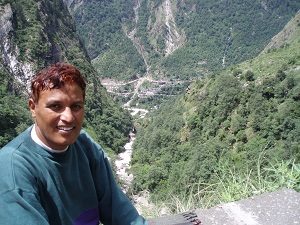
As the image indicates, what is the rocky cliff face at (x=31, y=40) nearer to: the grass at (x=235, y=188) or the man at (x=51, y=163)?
the grass at (x=235, y=188)

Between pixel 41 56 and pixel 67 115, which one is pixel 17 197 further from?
pixel 41 56

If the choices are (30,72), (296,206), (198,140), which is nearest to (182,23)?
(30,72)

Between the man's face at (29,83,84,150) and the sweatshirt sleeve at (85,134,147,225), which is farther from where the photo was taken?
the sweatshirt sleeve at (85,134,147,225)

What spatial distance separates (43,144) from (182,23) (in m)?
193

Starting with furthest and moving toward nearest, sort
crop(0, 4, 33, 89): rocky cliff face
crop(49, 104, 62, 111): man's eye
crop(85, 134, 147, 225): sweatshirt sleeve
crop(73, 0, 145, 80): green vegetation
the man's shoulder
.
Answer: crop(73, 0, 145, 80): green vegetation
crop(0, 4, 33, 89): rocky cliff face
crop(85, 134, 147, 225): sweatshirt sleeve
crop(49, 104, 62, 111): man's eye
the man's shoulder

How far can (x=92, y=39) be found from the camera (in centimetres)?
18912

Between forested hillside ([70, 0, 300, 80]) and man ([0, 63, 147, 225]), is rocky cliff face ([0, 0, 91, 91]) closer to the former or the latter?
man ([0, 63, 147, 225])

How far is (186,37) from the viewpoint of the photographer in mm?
182625

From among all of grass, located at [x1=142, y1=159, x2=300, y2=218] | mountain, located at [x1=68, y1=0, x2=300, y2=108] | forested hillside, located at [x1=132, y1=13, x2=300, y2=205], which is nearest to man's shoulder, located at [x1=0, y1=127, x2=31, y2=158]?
grass, located at [x1=142, y1=159, x2=300, y2=218]

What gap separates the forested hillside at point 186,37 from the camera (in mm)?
154375

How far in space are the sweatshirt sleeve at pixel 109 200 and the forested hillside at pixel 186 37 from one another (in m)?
139

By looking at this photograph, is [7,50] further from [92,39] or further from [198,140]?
[92,39]

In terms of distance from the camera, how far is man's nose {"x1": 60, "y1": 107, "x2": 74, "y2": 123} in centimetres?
250

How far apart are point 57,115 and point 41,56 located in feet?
210
